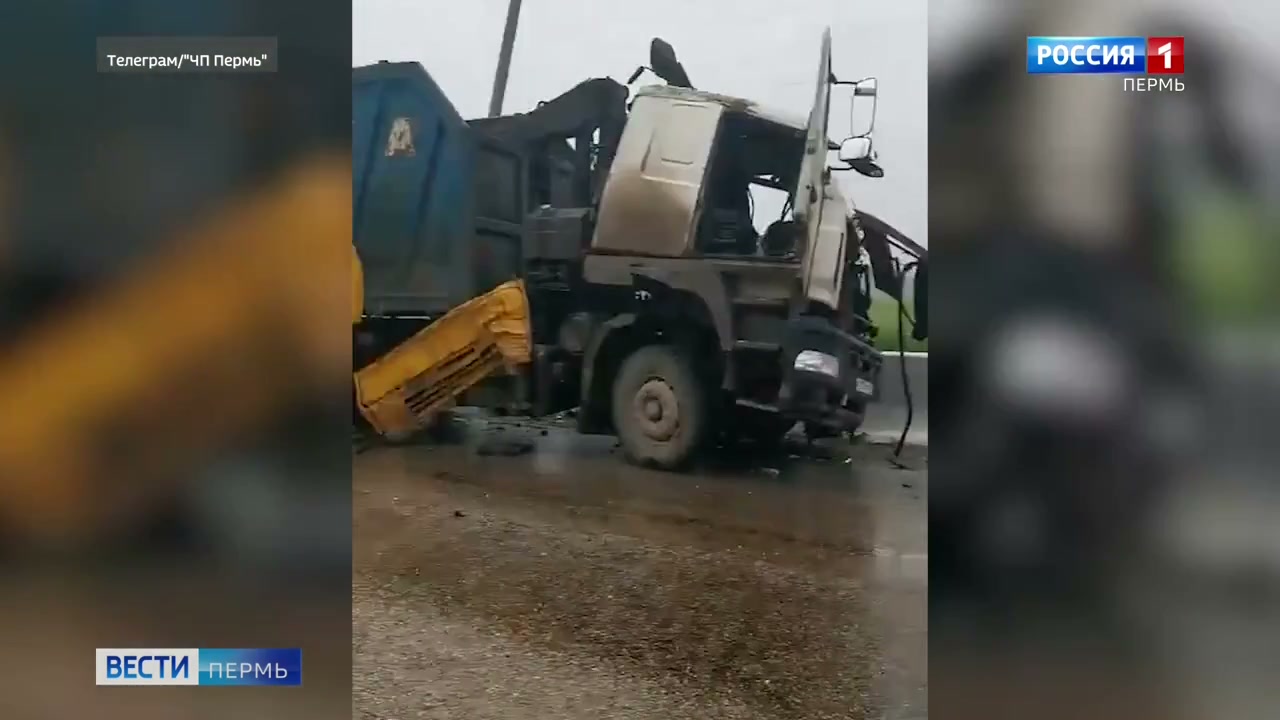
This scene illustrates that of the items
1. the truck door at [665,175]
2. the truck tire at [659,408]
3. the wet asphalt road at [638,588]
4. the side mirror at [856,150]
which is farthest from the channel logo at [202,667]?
the side mirror at [856,150]

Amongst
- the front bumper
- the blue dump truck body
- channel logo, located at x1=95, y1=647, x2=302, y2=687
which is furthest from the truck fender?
channel logo, located at x1=95, y1=647, x2=302, y2=687

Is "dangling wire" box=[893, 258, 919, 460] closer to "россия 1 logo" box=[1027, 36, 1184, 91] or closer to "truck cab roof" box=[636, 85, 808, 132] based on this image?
"truck cab roof" box=[636, 85, 808, 132]

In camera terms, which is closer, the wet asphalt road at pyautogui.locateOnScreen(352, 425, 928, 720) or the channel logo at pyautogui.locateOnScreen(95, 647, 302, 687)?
Result: the wet asphalt road at pyautogui.locateOnScreen(352, 425, 928, 720)

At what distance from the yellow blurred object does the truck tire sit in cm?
72

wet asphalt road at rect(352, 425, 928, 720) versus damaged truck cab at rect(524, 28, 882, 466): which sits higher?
damaged truck cab at rect(524, 28, 882, 466)

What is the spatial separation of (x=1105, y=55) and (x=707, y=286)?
1.14 m

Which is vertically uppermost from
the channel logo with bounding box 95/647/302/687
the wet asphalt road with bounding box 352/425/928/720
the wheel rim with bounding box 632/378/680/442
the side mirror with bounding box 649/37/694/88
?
the side mirror with bounding box 649/37/694/88

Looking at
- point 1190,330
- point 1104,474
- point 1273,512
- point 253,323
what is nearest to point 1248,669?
point 1273,512

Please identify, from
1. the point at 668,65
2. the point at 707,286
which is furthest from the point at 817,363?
the point at 668,65

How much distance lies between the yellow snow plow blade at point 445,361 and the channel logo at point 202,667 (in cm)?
66

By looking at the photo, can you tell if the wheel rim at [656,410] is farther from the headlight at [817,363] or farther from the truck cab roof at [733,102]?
the truck cab roof at [733,102]

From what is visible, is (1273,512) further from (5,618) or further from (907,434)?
(5,618)

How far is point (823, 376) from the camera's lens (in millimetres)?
2188

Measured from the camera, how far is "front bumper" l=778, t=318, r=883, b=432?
2184mm
